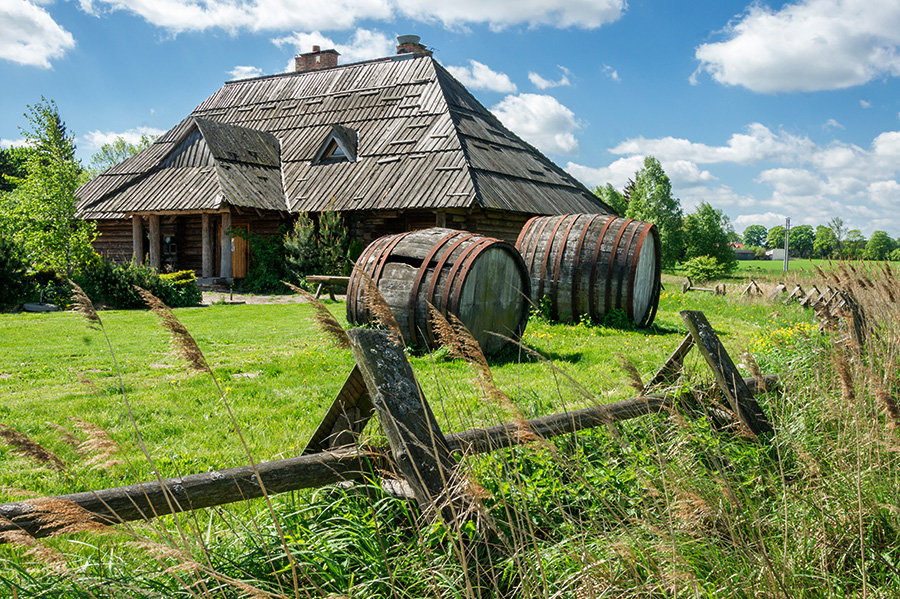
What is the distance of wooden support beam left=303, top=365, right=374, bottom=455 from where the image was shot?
2400 mm

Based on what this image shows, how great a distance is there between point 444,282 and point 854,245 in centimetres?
406

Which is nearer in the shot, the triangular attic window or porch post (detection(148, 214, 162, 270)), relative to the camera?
porch post (detection(148, 214, 162, 270))

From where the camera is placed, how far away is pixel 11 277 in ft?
43.7

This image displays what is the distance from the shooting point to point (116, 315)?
471 inches

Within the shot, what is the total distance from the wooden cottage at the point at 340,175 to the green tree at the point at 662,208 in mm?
21419

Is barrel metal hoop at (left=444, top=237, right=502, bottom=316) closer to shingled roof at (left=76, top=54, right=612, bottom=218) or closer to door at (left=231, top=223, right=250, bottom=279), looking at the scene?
shingled roof at (left=76, top=54, right=612, bottom=218)

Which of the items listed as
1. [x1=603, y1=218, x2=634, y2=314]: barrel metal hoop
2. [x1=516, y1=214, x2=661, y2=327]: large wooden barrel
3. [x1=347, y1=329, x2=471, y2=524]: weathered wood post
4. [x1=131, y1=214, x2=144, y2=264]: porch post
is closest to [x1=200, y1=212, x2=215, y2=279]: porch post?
[x1=131, y1=214, x2=144, y2=264]: porch post

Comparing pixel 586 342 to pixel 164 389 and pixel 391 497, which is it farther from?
pixel 391 497

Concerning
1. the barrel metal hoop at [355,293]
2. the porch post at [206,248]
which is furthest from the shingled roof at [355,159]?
the barrel metal hoop at [355,293]

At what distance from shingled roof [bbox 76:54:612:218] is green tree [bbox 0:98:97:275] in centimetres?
180

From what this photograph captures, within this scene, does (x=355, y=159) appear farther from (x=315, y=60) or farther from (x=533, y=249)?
(x=533, y=249)

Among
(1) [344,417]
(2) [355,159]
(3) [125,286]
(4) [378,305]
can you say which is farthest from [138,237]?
(4) [378,305]

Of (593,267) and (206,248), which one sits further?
(206,248)

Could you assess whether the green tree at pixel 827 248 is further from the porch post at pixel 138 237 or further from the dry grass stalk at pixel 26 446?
the porch post at pixel 138 237
